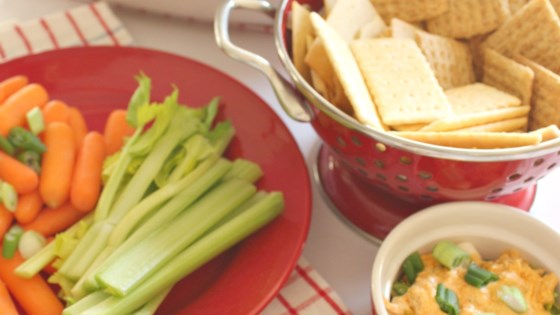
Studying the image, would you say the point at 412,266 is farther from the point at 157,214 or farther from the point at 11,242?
the point at 11,242

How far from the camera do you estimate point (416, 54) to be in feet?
3.02

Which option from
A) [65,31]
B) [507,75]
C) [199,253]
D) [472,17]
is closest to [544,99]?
[507,75]

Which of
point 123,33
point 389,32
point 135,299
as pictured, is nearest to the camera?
point 135,299

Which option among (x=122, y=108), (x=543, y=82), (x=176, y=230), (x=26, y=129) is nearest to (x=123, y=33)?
(x=122, y=108)

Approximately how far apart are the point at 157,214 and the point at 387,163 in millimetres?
334

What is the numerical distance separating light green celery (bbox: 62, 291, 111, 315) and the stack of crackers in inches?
15.4

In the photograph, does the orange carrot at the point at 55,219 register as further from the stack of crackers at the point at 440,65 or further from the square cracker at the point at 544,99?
the square cracker at the point at 544,99

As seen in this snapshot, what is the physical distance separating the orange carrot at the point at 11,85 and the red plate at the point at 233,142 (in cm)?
4

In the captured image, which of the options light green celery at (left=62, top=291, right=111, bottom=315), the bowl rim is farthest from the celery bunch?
the bowl rim

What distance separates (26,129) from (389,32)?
1.96 feet

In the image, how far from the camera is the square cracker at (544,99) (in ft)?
2.85

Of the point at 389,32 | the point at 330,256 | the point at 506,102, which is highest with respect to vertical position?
the point at 389,32

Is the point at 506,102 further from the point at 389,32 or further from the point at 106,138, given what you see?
the point at 106,138

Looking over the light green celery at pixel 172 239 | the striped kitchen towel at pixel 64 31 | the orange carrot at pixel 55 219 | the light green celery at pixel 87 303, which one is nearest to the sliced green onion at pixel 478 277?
the light green celery at pixel 172 239
